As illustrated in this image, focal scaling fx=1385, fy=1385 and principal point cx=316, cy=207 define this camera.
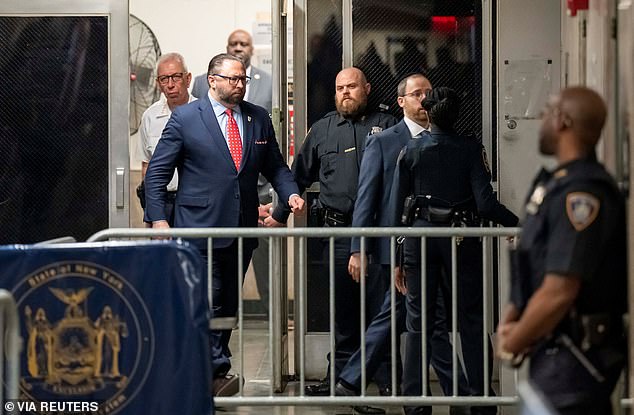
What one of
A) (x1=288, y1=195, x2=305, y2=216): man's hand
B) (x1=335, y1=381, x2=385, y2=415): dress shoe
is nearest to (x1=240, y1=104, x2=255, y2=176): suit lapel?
(x1=288, y1=195, x2=305, y2=216): man's hand

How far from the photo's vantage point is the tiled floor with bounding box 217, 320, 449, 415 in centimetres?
799

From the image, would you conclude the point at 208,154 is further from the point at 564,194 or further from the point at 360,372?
the point at 564,194

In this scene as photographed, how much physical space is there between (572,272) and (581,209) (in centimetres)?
19

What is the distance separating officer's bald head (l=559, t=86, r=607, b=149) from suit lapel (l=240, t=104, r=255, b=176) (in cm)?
398

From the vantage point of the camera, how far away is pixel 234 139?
26.4 ft

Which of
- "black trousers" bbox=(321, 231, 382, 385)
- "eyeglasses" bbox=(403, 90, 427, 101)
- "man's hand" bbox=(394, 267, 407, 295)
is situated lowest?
"black trousers" bbox=(321, 231, 382, 385)

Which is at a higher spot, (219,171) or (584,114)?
(584,114)

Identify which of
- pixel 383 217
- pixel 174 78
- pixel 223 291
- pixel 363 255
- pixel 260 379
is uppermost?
pixel 174 78

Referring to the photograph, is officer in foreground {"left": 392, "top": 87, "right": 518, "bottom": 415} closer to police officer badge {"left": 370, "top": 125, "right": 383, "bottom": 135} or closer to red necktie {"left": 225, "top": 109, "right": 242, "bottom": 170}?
police officer badge {"left": 370, "top": 125, "right": 383, "bottom": 135}

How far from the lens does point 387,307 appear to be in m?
7.65

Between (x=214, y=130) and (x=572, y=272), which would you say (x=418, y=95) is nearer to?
(x=214, y=130)

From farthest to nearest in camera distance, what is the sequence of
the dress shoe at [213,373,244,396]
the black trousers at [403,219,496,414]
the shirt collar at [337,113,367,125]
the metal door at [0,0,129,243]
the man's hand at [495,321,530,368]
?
the metal door at [0,0,129,243] → the shirt collar at [337,113,367,125] → the dress shoe at [213,373,244,396] → the black trousers at [403,219,496,414] → the man's hand at [495,321,530,368]

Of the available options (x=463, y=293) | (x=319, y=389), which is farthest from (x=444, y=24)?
(x=319, y=389)

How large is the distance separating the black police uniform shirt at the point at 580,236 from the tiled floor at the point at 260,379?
3.12m
